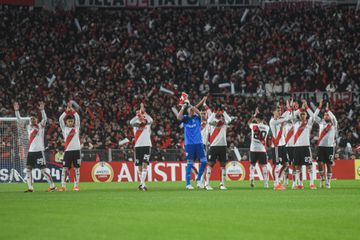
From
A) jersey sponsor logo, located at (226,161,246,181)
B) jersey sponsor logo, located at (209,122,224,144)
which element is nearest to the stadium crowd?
jersey sponsor logo, located at (226,161,246,181)

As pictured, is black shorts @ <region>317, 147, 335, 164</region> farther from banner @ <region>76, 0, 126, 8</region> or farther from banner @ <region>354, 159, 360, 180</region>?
banner @ <region>76, 0, 126, 8</region>

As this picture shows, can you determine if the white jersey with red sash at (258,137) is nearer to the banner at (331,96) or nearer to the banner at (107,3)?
the banner at (331,96)

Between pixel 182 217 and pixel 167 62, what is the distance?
34208mm

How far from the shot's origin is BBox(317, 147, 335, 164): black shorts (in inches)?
1112

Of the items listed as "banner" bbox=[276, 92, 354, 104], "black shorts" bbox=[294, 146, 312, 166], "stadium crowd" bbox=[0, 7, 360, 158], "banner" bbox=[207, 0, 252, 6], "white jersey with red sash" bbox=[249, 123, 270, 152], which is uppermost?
"banner" bbox=[207, 0, 252, 6]

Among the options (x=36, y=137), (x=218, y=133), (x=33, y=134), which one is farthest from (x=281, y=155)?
(x=33, y=134)

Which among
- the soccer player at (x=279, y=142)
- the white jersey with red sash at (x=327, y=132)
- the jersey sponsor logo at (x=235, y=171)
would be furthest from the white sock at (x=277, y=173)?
the jersey sponsor logo at (x=235, y=171)

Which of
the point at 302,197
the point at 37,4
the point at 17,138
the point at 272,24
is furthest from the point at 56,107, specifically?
the point at 302,197

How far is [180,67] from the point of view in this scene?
48.9 m

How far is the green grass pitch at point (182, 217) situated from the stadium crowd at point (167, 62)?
66.7 feet

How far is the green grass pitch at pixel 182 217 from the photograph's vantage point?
12594 millimetres

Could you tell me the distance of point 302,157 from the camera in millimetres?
27062

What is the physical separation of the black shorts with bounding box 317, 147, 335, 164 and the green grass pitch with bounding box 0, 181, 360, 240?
683 cm

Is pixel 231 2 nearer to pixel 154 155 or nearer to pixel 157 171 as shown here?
pixel 154 155
